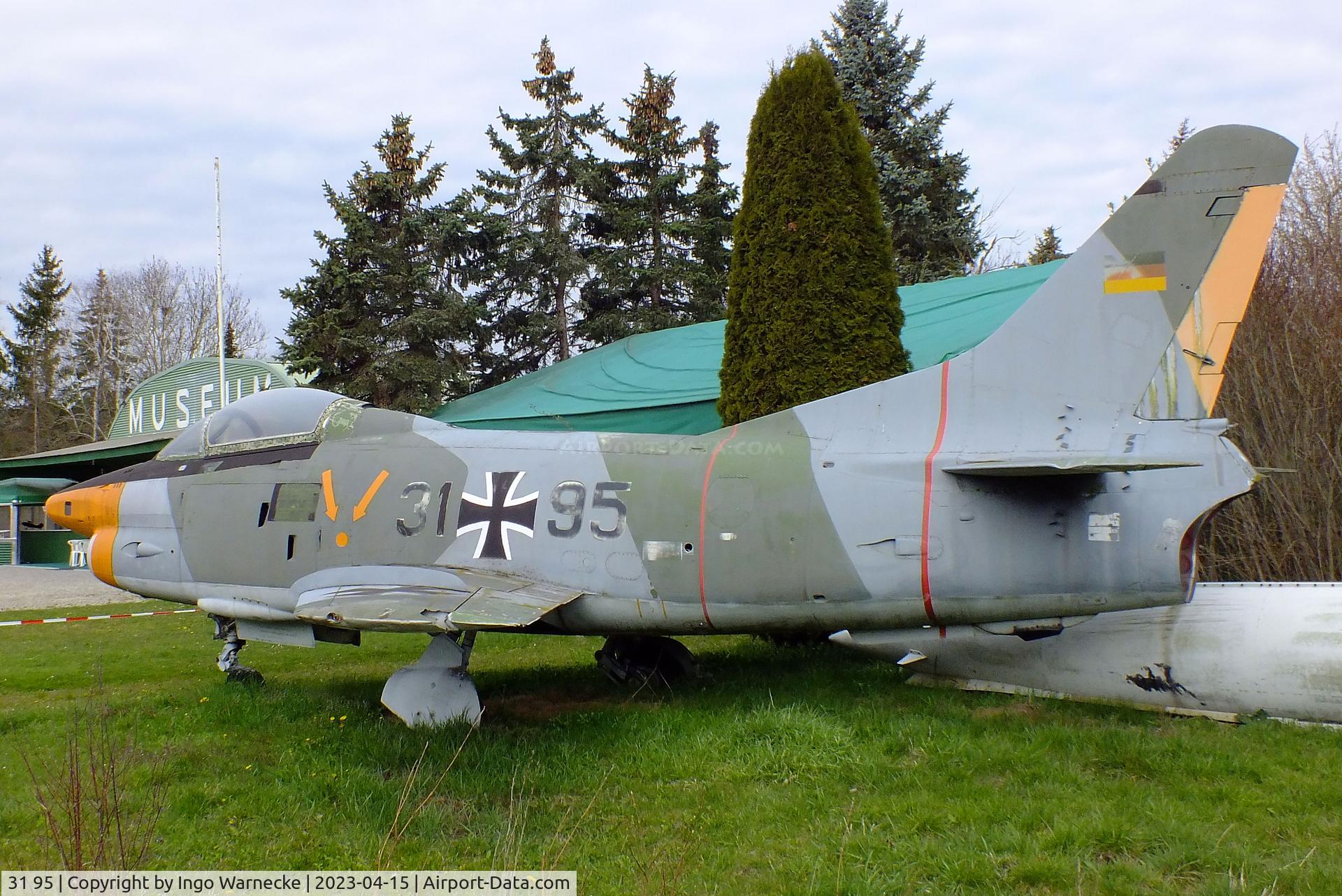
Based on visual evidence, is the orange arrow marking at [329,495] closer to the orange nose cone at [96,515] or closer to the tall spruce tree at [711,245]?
the orange nose cone at [96,515]

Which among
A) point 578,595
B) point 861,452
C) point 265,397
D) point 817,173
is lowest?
point 578,595

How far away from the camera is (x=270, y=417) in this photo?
7504 millimetres

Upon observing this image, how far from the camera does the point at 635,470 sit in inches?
248

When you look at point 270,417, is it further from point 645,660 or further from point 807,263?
point 807,263

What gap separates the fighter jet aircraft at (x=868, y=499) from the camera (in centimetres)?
529

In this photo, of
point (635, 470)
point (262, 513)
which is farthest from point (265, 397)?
point (635, 470)

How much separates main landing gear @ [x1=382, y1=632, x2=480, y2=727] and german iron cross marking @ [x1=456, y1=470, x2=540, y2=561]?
649 mm

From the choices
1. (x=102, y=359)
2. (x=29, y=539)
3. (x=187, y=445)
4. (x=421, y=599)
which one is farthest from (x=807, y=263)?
(x=102, y=359)

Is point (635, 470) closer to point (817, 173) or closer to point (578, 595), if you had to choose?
point (578, 595)

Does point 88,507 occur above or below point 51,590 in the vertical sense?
above

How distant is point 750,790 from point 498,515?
9.00ft

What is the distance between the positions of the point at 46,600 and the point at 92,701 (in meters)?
11.4

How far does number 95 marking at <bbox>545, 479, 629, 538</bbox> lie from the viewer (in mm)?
6184

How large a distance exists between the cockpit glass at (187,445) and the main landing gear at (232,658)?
1526mm
